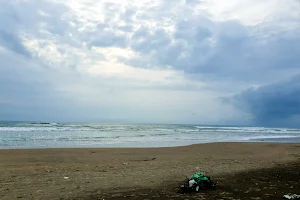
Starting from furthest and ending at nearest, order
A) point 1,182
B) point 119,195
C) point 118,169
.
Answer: point 118,169, point 1,182, point 119,195

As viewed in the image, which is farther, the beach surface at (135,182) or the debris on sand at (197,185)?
the debris on sand at (197,185)

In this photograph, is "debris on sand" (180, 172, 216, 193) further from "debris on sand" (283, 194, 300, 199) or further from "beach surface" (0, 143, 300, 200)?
"debris on sand" (283, 194, 300, 199)

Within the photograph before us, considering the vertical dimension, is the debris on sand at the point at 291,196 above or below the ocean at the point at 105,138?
below

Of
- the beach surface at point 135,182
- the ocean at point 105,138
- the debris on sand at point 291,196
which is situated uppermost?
the ocean at point 105,138

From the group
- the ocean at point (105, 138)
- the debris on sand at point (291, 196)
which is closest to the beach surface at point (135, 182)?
the debris on sand at point (291, 196)

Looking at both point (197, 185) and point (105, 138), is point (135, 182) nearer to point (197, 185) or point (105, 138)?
point (197, 185)

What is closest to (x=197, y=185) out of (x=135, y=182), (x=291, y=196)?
(x=135, y=182)

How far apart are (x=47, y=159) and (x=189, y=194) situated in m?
9.39

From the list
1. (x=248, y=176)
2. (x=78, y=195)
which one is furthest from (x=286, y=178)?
(x=78, y=195)

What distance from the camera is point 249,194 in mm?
7199

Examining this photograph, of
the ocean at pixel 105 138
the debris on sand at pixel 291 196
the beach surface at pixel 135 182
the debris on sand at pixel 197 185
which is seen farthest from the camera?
the ocean at pixel 105 138

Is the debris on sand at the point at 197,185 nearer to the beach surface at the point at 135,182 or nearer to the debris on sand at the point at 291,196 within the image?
the beach surface at the point at 135,182

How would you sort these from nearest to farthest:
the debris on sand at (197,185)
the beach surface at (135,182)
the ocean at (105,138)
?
the beach surface at (135,182)
the debris on sand at (197,185)
the ocean at (105,138)

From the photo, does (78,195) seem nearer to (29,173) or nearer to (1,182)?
(1,182)
